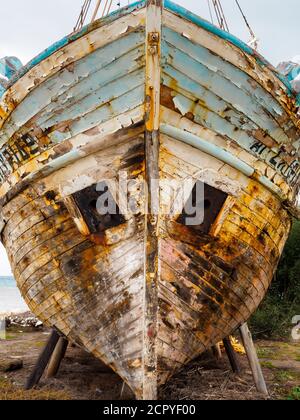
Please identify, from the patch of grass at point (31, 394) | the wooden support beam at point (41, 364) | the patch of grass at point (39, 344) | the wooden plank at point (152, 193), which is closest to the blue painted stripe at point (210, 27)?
the wooden plank at point (152, 193)

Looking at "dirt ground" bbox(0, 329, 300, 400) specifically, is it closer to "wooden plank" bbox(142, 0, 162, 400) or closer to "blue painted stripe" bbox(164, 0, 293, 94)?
"wooden plank" bbox(142, 0, 162, 400)

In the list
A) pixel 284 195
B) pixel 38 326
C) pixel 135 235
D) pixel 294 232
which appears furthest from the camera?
pixel 294 232

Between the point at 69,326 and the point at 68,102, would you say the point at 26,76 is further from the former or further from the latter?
the point at 69,326

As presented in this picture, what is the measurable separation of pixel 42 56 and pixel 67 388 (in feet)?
10.6

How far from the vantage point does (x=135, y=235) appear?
3320 mm

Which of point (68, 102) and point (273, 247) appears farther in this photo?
point (273, 247)

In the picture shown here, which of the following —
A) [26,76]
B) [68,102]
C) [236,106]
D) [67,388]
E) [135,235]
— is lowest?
[67,388]

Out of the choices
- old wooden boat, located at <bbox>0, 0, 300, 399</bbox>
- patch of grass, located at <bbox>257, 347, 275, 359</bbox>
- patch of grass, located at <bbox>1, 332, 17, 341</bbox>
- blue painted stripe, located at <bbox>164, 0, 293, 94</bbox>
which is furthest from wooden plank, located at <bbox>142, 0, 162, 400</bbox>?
patch of grass, located at <bbox>1, 332, 17, 341</bbox>

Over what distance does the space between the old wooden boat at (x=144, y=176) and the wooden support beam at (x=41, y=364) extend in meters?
1.00

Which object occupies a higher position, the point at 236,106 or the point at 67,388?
the point at 236,106

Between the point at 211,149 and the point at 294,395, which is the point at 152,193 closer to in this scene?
the point at 211,149

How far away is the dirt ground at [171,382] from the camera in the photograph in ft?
13.2

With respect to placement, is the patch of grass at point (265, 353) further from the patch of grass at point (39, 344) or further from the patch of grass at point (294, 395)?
the patch of grass at point (39, 344)

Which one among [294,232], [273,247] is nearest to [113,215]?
[273,247]
